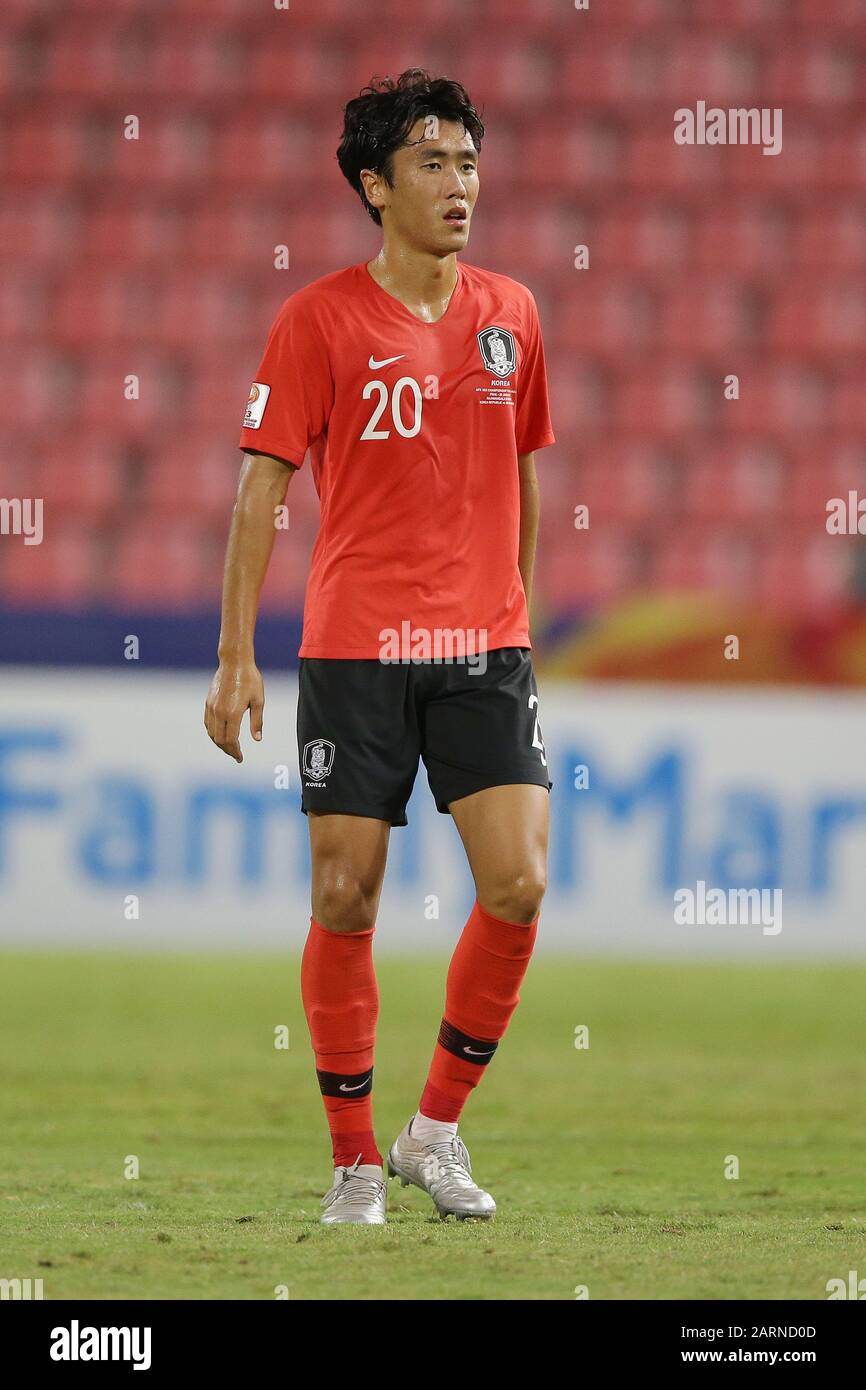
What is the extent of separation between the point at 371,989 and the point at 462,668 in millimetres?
598

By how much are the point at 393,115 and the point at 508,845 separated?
1.31 m

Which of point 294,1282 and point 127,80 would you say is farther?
point 127,80

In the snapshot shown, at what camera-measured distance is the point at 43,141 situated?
9797mm

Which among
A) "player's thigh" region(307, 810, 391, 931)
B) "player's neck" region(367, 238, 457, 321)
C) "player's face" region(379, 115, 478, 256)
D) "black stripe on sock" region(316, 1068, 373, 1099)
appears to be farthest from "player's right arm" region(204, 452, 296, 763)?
"black stripe on sock" region(316, 1068, 373, 1099)

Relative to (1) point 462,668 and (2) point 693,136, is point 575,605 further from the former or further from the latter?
(1) point 462,668

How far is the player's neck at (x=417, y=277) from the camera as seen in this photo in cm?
336

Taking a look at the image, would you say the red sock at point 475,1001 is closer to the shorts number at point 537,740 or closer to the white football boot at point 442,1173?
the white football boot at point 442,1173

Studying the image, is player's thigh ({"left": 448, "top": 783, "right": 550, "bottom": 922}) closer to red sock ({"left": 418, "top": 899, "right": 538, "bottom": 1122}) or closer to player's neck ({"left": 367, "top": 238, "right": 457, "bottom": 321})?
red sock ({"left": 418, "top": 899, "right": 538, "bottom": 1122})

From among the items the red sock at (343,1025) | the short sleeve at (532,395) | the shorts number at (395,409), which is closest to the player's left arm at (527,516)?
the short sleeve at (532,395)

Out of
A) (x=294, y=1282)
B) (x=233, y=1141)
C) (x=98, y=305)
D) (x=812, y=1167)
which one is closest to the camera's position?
(x=294, y=1282)

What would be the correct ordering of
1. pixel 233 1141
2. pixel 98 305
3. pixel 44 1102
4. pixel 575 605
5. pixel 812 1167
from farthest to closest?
pixel 98 305, pixel 575 605, pixel 44 1102, pixel 233 1141, pixel 812 1167

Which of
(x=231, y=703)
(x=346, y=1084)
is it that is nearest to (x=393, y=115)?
(x=231, y=703)

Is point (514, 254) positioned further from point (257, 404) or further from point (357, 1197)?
point (357, 1197)

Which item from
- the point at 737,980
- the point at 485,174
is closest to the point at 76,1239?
the point at 737,980
